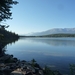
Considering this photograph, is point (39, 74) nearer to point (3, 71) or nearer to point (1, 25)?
point (3, 71)

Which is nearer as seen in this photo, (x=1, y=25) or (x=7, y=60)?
(x=7, y=60)

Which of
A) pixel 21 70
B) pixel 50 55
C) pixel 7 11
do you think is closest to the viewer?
pixel 21 70

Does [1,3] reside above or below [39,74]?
above

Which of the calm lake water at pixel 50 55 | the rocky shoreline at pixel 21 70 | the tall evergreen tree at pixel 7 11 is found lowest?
the calm lake water at pixel 50 55

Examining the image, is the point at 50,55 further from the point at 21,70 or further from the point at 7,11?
the point at 21,70

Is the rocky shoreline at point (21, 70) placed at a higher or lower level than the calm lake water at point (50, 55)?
higher

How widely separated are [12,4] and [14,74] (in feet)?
55.0

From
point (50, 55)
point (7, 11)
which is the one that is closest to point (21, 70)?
A: point (7, 11)

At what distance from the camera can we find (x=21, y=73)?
10938 millimetres

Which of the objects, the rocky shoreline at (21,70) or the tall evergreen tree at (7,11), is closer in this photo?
the rocky shoreline at (21,70)

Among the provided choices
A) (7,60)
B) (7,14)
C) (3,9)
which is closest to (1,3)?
(3,9)

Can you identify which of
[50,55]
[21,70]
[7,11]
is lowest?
[50,55]

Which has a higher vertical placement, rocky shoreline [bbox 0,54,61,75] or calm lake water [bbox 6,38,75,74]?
rocky shoreline [bbox 0,54,61,75]

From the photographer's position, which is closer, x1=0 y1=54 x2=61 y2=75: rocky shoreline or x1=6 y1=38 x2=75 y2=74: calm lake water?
x1=0 y1=54 x2=61 y2=75: rocky shoreline
